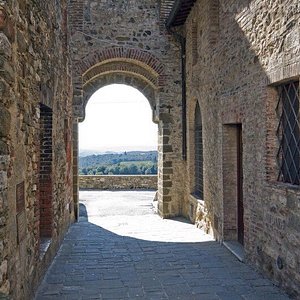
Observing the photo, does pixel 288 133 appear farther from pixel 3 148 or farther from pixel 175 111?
pixel 175 111

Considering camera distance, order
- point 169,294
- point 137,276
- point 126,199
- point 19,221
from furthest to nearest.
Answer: point 126,199, point 137,276, point 169,294, point 19,221

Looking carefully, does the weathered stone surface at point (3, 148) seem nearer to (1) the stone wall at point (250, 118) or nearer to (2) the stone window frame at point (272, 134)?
(1) the stone wall at point (250, 118)

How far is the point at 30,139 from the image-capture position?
500 cm

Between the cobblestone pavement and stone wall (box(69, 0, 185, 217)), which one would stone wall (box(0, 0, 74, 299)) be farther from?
stone wall (box(69, 0, 185, 217))

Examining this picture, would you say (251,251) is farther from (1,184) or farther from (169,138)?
(169,138)

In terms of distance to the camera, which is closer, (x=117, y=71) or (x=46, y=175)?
(x=46, y=175)

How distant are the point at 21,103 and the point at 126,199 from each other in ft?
36.0

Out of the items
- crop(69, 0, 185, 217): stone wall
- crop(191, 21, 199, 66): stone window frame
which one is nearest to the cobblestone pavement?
crop(69, 0, 185, 217): stone wall

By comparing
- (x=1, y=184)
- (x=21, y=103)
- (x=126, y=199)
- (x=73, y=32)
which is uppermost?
(x=73, y=32)

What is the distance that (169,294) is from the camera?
5254 millimetres

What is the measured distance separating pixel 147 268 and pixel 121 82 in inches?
318

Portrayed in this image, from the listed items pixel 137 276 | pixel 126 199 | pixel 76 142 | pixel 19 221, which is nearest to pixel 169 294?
pixel 137 276

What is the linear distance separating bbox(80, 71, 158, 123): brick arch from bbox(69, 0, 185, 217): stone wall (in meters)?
1.33

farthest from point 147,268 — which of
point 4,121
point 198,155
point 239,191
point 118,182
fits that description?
point 118,182
